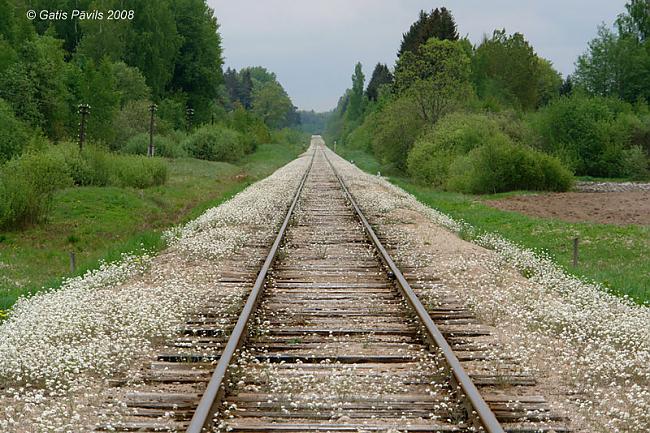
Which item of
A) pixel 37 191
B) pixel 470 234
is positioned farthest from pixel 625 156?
pixel 37 191

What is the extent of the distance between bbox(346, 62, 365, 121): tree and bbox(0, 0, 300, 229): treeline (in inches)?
1886

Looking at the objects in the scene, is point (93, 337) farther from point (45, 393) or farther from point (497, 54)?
point (497, 54)

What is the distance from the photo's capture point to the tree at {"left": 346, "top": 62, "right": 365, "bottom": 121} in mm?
143087

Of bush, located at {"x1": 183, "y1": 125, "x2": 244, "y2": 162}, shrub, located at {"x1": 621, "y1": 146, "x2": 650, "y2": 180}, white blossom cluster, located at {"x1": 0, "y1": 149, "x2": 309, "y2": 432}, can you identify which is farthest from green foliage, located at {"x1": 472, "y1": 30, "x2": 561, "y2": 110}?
white blossom cluster, located at {"x1": 0, "y1": 149, "x2": 309, "y2": 432}

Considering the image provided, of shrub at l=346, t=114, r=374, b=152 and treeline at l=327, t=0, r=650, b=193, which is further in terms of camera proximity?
shrub at l=346, t=114, r=374, b=152

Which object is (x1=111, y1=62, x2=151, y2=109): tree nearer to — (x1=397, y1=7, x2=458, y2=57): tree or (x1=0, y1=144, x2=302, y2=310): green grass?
(x1=397, y1=7, x2=458, y2=57): tree

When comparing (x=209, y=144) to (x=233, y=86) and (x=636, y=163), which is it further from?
(x=233, y=86)

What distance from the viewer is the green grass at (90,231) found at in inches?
539

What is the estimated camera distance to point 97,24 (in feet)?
213

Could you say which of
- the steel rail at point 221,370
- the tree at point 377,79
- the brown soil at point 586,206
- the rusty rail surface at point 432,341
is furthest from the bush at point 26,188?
the tree at point 377,79

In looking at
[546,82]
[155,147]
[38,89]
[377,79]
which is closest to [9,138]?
[38,89]

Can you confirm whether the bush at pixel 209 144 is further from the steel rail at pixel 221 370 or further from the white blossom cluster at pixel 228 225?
the steel rail at pixel 221 370

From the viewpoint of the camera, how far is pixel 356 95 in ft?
497

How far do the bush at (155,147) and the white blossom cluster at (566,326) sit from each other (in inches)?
1440
